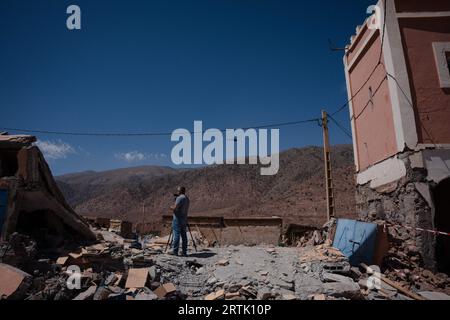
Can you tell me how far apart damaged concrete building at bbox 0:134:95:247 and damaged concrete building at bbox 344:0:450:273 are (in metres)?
8.27

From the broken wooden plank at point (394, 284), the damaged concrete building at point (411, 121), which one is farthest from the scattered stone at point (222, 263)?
the damaged concrete building at point (411, 121)

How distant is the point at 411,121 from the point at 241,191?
4130 cm

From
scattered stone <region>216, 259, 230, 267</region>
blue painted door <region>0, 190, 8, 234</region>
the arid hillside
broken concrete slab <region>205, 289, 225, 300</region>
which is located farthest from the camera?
the arid hillside

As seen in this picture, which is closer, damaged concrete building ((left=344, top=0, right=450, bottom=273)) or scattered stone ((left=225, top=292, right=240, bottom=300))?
scattered stone ((left=225, top=292, right=240, bottom=300))

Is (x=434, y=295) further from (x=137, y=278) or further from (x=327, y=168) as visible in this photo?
(x=327, y=168)

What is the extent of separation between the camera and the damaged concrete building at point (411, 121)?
776cm

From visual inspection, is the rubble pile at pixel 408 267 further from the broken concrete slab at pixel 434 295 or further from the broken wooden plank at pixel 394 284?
the broken wooden plank at pixel 394 284

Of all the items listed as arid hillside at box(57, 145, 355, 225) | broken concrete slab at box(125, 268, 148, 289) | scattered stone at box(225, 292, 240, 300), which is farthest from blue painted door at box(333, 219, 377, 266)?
arid hillside at box(57, 145, 355, 225)

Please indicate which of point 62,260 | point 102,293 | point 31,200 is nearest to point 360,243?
point 102,293

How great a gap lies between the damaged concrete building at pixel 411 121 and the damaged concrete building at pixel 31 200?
27.1 feet

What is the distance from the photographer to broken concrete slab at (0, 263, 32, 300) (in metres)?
4.62

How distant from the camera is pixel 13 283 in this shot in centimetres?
473

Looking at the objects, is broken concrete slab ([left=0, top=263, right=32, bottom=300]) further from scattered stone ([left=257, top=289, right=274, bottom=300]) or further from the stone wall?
the stone wall
